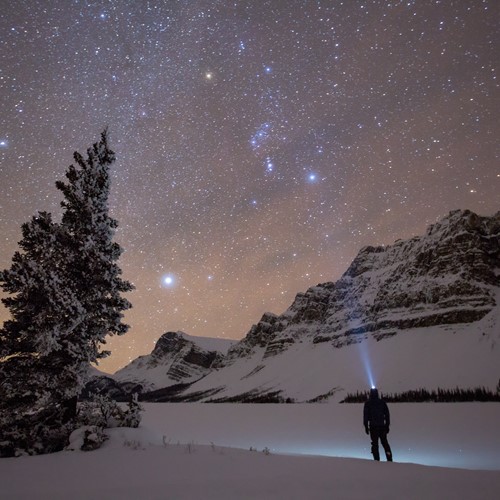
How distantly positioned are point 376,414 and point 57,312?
10783 millimetres

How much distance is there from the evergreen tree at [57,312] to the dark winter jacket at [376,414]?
9080mm

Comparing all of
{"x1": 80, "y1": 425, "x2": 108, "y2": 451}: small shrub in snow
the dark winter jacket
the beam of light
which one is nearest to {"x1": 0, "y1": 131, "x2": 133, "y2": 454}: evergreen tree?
{"x1": 80, "y1": 425, "x2": 108, "y2": 451}: small shrub in snow

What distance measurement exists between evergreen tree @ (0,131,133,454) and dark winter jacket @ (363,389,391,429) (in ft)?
29.8

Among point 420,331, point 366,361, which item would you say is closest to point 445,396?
point 366,361

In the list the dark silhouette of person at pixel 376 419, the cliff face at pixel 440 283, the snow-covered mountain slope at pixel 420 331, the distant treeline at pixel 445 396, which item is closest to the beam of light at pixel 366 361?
the snow-covered mountain slope at pixel 420 331

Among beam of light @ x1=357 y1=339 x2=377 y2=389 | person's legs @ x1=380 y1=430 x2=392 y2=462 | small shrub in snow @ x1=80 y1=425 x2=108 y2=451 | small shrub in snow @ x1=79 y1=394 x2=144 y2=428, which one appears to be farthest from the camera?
beam of light @ x1=357 y1=339 x2=377 y2=389

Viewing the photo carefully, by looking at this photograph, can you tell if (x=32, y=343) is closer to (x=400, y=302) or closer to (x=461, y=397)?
(x=461, y=397)

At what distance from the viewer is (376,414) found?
11711 millimetres

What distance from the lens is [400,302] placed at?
178 meters

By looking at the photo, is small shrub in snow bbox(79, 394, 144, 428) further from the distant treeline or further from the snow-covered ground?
the distant treeline

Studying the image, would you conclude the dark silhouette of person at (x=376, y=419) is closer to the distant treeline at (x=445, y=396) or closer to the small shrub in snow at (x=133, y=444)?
the small shrub in snow at (x=133, y=444)

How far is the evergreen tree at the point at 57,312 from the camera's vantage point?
38.1 ft

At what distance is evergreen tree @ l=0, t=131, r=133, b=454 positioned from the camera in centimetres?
1160

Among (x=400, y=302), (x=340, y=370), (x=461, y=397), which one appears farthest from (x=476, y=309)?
(x=461, y=397)
